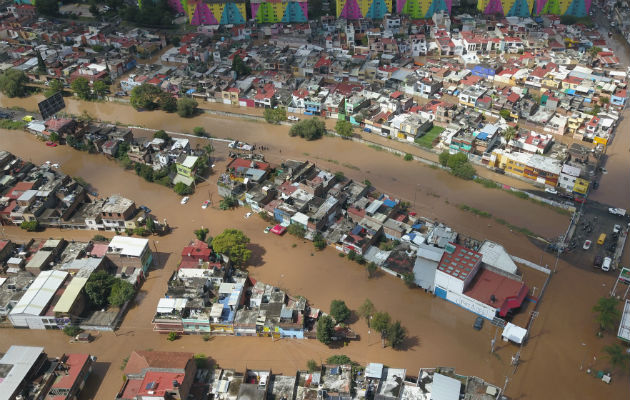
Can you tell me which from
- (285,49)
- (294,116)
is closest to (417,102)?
(294,116)

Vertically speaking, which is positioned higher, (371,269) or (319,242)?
(319,242)

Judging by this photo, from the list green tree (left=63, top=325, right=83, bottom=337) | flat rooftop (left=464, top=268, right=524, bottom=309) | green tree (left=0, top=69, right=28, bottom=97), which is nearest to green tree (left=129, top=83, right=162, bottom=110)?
green tree (left=0, top=69, right=28, bottom=97)

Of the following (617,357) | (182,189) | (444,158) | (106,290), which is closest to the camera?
(617,357)

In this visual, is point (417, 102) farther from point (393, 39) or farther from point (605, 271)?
point (605, 271)

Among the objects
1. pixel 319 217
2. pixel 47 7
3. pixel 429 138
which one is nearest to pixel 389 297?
pixel 319 217

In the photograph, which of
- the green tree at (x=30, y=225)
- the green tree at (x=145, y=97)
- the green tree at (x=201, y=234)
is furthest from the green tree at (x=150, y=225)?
the green tree at (x=145, y=97)

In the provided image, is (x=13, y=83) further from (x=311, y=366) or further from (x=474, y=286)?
(x=474, y=286)

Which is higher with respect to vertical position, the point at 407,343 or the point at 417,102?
the point at 417,102

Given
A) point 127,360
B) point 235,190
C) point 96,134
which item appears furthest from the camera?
point 96,134
